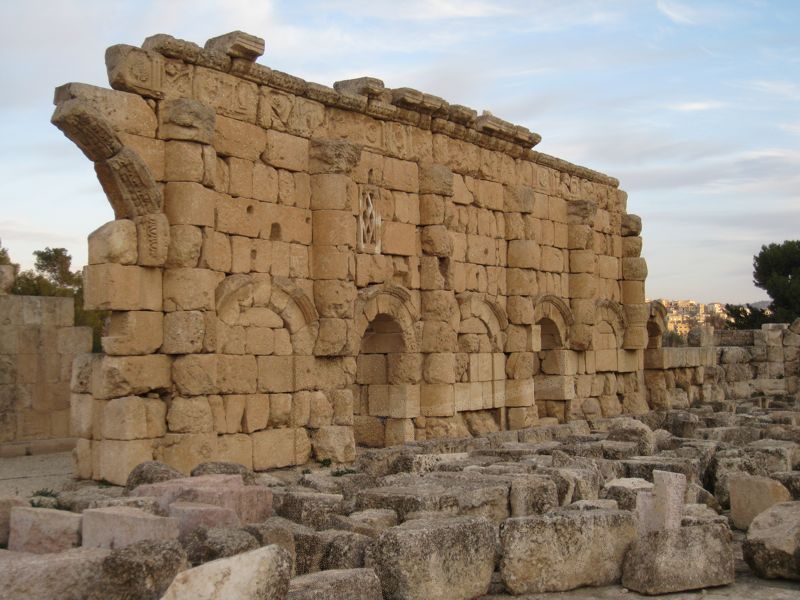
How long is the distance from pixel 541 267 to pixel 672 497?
1106cm

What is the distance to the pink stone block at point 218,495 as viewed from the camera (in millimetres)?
7426

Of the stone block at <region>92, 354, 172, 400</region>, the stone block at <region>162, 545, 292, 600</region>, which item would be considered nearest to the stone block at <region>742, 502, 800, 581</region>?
the stone block at <region>162, 545, 292, 600</region>

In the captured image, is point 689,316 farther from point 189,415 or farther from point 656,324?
point 189,415

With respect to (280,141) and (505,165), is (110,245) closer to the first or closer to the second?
(280,141)

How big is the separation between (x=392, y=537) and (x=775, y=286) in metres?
37.2

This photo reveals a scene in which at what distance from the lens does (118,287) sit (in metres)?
10.4

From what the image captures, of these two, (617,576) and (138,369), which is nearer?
(617,576)

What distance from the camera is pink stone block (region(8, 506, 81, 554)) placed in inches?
275

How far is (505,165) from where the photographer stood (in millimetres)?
17016

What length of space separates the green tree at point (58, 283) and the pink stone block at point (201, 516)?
45.1ft

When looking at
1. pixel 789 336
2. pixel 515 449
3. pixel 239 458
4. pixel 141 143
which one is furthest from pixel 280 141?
pixel 789 336

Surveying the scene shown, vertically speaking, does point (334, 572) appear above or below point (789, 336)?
below

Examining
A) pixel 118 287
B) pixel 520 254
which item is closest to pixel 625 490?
pixel 118 287

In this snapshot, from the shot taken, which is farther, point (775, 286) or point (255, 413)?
point (775, 286)
